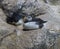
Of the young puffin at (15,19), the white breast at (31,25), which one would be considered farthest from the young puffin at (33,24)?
the young puffin at (15,19)

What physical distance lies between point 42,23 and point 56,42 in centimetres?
38

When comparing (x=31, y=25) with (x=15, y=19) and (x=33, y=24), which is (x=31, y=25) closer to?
(x=33, y=24)

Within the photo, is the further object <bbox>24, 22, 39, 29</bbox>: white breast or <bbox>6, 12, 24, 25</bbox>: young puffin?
<bbox>6, 12, 24, 25</bbox>: young puffin

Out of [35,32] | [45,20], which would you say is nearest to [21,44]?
[35,32]

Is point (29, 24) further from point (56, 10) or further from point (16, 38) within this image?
point (56, 10)

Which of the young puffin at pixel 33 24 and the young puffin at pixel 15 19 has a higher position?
the young puffin at pixel 33 24

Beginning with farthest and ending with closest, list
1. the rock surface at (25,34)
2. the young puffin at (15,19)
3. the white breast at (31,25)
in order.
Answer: the young puffin at (15,19) < the white breast at (31,25) < the rock surface at (25,34)

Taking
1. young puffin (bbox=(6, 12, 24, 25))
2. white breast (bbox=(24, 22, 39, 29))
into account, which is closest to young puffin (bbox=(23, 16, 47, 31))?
white breast (bbox=(24, 22, 39, 29))

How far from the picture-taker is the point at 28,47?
271 centimetres

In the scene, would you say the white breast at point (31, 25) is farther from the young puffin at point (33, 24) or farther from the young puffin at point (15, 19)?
the young puffin at point (15, 19)

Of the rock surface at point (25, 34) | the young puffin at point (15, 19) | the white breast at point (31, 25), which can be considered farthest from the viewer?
the young puffin at point (15, 19)

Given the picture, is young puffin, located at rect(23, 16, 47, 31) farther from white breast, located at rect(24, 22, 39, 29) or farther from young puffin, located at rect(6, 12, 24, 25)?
young puffin, located at rect(6, 12, 24, 25)

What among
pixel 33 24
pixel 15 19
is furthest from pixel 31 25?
pixel 15 19

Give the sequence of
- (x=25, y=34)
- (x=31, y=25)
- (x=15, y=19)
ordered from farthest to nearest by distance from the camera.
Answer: (x=15, y=19) < (x=31, y=25) < (x=25, y=34)
